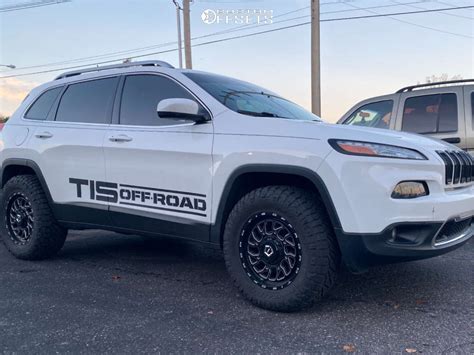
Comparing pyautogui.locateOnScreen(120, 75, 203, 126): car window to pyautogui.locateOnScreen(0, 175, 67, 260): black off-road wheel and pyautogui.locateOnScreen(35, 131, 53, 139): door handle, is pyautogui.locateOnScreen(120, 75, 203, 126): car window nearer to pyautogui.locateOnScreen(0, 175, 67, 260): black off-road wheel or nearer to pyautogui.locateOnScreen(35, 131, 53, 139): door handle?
pyautogui.locateOnScreen(35, 131, 53, 139): door handle

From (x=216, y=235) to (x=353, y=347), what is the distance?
4.35 feet

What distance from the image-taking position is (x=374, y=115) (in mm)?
6633

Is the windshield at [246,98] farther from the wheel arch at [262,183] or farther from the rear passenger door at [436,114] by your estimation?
the rear passenger door at [436,114]

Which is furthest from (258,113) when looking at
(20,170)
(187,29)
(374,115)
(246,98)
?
(187,29)

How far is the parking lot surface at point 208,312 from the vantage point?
9.52 ft

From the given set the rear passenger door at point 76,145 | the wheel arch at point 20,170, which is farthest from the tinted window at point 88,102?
the wheel arch at point 20,170

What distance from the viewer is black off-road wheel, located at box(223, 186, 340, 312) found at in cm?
321

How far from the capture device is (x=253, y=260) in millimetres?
3488

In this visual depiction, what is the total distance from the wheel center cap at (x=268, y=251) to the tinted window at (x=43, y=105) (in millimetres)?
2923

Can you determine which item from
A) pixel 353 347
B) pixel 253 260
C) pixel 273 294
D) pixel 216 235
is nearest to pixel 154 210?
pixel 216 235

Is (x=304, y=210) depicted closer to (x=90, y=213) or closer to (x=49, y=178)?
(x=90, y=213)

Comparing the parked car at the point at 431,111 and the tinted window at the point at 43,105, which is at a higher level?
the tinted window at the point at 43,105

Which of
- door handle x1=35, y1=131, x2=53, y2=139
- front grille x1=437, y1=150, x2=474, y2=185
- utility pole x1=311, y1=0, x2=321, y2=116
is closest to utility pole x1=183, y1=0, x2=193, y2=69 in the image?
utility pole x1=311, y1=0, x2=321, y2=116

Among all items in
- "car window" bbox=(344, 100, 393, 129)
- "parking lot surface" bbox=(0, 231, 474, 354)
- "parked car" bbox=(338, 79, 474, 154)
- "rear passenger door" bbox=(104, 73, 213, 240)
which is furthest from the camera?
"car window" bbox=(344, 100, 393, 129)
